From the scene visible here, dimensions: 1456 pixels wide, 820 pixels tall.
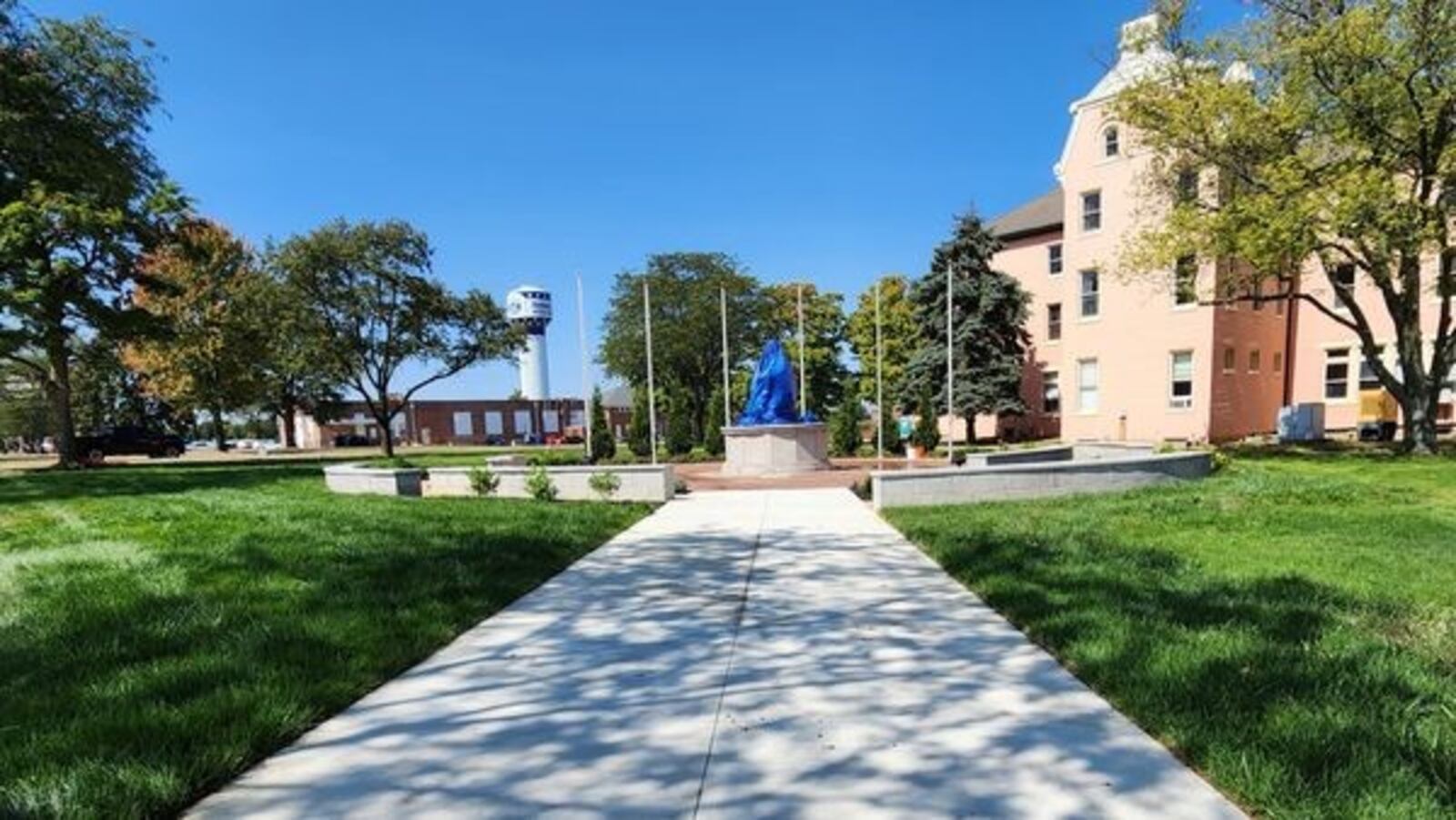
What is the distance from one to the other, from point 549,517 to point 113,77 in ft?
78.2

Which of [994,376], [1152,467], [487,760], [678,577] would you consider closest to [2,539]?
[678,577]

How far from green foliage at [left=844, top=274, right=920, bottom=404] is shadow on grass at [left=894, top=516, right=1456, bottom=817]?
37.3 metres

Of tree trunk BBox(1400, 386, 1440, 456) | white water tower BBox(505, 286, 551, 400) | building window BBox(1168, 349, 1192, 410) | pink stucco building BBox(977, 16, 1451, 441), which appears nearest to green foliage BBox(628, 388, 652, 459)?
pink stucco building BBox(977, 16, 1451, 441)

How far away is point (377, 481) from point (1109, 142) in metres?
27.5

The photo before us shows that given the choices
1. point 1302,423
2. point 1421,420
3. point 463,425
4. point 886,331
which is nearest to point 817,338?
point 886,331

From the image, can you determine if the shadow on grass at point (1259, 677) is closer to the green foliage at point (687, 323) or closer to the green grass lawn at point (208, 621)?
the green grass lawn at point (208, 621)

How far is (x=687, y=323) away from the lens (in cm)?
4853

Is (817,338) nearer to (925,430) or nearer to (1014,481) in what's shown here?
(925,430)

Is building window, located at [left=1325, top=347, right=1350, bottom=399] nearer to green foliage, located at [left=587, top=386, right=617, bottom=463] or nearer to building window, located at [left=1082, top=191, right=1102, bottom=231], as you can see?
building window, located at [left=1082, top=191, right=1102, bottom=231]

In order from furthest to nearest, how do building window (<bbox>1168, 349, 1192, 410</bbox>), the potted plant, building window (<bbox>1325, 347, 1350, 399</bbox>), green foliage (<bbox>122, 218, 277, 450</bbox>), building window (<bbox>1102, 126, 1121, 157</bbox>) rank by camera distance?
1. green foliage (<bbox>122, 218, 277, 450</bbox>)
2. building window (<bbox>1102, 126, 1121, 157</bbox>)
3. building window (<bbox>1325, 347, 1350, 399</bbox>)
4. building window (<bbox>1168, 349, 1192, 410</bbox>)
5. the potted plant

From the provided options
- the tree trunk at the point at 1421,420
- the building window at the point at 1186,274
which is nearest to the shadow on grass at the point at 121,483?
the building window at the point at 1186,274

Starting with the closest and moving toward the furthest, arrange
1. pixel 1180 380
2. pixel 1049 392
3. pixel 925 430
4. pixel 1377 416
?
1. pixel 1377 416
2. pixel 925 430
3. pixel 1180 380
4. pixel 1049 392

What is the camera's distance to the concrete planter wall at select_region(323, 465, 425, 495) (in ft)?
50.5

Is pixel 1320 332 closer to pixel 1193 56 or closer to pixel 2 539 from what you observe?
pixel 1193 56
